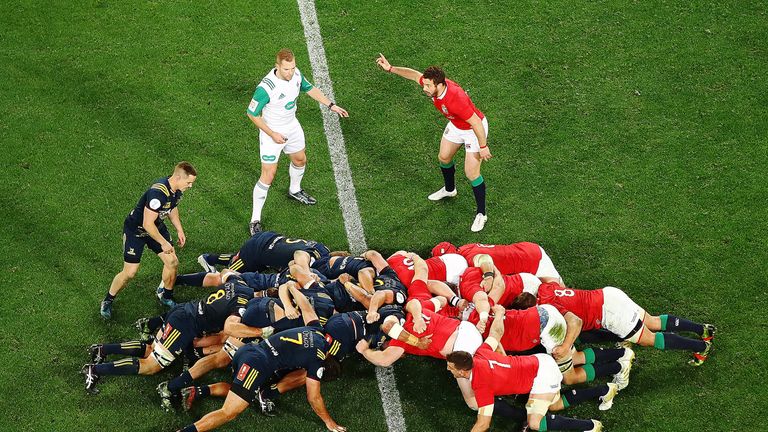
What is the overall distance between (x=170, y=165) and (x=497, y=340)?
5.64m

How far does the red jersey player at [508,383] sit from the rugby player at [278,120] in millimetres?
3781

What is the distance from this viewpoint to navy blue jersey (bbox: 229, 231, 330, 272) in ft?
34.1

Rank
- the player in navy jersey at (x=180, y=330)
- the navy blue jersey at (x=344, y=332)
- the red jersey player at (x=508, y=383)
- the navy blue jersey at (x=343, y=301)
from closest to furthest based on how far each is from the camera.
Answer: the red jersey player at (x=508, y=383), the navy blue jersey at (x=344, y=332), the player in navy jersey at (x=180, y=330), the navy blue jersey at (x=343, y=301)

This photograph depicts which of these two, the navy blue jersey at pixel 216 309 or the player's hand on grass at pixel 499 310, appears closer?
the player's hand on grass at pixel 499 310

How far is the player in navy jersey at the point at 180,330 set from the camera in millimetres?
9484

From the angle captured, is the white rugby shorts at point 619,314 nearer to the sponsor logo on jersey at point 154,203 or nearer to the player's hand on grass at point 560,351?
the player's hand on grass at point 560,351

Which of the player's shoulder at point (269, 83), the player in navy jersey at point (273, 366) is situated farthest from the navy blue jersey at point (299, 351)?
the player's shoulder at point (269, 83)

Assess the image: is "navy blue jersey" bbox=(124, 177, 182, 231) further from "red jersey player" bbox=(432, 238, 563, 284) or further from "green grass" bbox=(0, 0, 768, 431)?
"red jersey player" bbox=(432, 238, 563, 284)

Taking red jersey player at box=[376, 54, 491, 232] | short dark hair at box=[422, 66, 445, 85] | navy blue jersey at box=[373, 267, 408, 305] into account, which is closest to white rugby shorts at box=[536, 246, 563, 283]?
red jersey player at box=[376, 54, 491, 232]

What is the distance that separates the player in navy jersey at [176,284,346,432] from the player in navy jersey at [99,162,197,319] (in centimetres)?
187

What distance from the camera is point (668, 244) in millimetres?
11141

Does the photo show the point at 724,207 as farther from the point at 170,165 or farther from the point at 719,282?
the point at 170,165

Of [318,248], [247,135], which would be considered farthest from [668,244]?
[247,135]

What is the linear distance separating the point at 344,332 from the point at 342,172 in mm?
3583
